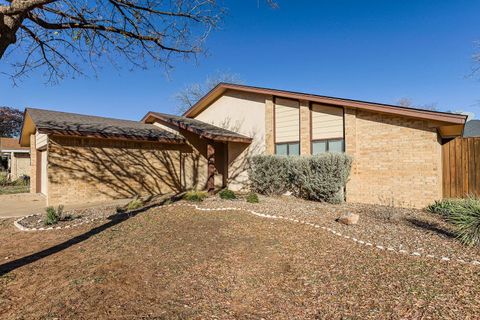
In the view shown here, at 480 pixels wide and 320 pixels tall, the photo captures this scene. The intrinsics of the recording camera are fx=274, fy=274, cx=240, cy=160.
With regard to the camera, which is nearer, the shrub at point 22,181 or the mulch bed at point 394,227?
the mulch bed at point 394,227

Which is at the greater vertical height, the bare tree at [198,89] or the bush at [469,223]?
the bare tree at [198,89]

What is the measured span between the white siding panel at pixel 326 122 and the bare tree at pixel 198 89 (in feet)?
77.1

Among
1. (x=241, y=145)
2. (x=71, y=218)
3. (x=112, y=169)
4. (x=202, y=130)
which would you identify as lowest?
(x=71, y=218)

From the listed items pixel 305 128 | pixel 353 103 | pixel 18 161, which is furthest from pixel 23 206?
pixel 18 161

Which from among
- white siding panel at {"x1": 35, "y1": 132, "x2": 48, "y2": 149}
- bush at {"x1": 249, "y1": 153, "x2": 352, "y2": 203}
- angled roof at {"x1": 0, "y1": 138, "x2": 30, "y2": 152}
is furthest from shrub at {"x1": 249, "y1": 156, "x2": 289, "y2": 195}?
angled roof at {"x1": 0, "y1": 138, "x2": 30, "y2": 152}

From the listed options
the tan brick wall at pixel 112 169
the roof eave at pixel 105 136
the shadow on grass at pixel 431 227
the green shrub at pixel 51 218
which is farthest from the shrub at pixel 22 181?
the shadow on grass at pixel 431 227

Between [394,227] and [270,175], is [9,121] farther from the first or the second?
[394,227]

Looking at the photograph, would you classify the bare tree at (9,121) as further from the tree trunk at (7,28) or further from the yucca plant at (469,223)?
the yucca plant at (469,223)

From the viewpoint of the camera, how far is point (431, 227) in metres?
6.89

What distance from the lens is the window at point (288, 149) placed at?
12504 mm

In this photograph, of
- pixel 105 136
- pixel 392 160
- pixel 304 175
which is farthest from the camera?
pixel 105 136

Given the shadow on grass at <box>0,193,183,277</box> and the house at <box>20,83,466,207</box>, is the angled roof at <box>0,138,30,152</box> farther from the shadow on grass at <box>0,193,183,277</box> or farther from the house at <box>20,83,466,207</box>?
the shadow on grass at <box>0,193,183,277</box>

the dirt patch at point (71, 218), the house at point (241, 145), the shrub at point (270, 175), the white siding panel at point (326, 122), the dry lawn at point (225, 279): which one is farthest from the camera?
the shrub at point (270, 175)

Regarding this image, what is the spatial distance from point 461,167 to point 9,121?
179 ft
